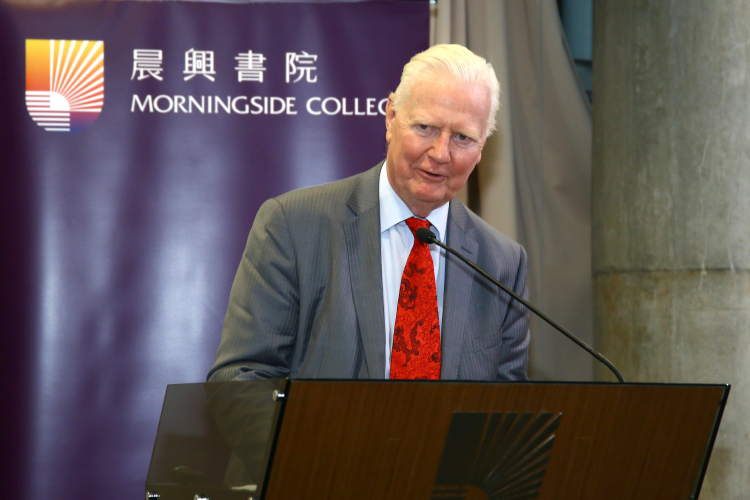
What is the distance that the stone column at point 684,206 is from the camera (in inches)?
107

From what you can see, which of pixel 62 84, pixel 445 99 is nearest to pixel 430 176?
pixel 445 99

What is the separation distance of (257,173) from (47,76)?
91 centimetres

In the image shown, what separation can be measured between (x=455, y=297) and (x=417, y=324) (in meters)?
0.11

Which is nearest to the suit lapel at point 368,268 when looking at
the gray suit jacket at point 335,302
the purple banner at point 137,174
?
the gray suit jacket at point 335,302

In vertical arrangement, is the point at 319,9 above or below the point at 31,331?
above

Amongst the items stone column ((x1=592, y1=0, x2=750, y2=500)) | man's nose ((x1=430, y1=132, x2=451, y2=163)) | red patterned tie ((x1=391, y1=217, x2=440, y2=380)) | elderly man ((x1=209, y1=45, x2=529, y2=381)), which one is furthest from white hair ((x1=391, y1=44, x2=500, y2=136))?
stone column ((x1=592, y1=0, x2=750, y2=500))

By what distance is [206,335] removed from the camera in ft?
10.6

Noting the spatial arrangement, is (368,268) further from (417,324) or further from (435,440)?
(435,440)

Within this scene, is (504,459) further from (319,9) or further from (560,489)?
(319,9)

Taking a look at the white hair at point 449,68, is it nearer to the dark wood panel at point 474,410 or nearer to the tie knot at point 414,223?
the tie knot at point 414,223

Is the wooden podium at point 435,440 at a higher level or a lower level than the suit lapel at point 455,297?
lower

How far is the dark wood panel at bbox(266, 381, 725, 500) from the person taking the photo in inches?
37.9

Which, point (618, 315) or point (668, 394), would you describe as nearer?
point (668, 394)

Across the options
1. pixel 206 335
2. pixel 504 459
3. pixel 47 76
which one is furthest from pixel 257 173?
pixel 504 459
